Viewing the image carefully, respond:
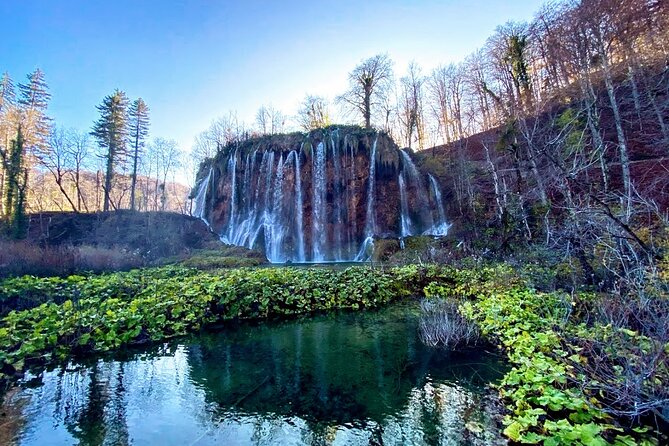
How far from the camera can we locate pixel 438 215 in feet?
87.9

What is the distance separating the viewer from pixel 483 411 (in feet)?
13.3

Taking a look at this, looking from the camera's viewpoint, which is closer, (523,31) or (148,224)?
(523,31)

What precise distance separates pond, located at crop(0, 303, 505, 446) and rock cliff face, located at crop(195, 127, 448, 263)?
748 inches

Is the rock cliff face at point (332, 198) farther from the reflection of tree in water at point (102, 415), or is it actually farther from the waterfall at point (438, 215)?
the reflection of tree in water at point (102, 415)

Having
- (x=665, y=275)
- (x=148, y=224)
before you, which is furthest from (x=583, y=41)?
(x=148, y=224)

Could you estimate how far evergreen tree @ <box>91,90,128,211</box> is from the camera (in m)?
36.0

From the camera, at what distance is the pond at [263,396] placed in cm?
370

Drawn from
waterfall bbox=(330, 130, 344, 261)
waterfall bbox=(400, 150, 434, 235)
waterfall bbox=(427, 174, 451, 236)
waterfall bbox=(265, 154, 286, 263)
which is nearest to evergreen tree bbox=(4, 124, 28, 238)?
waterfall bbox=(265, 154, 286, 263)

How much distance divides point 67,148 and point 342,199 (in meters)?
29.9

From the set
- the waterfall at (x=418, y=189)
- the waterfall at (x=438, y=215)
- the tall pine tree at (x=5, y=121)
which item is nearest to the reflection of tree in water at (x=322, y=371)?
the waterfall at (x=438, y=215)

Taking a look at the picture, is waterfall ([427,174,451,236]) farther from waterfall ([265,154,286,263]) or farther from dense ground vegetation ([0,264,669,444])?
dense ground vegetation ([0,264,669,444])

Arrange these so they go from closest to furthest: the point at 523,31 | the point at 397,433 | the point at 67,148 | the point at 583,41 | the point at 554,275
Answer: the point at 397,433 < the point at 554,275 < the point at 583,41 < the point at 523,31 < the point at 67,148

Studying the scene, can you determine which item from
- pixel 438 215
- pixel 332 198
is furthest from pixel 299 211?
pixel 438 215

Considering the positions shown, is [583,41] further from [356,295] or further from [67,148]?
[67,148]
